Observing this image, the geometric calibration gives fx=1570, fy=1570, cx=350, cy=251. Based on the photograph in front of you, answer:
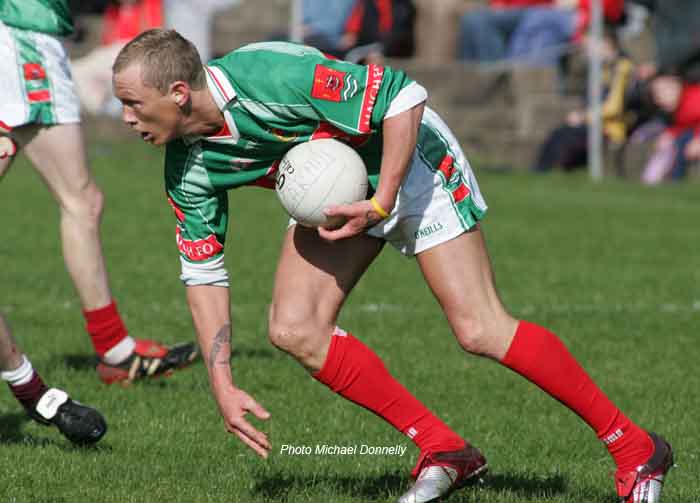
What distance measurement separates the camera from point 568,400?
5.37 m

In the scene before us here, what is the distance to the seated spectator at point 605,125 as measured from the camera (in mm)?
19500

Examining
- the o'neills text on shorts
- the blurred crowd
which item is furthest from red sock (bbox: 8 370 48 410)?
the blurred crowd

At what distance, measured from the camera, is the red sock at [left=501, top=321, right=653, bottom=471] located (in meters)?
5.34

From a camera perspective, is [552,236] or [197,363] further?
[552,236]

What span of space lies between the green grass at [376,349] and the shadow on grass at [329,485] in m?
0.01

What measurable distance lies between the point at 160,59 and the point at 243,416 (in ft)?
3.86

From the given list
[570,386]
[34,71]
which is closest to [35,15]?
[34,71]

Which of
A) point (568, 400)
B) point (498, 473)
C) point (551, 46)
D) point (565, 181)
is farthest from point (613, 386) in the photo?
point (551, 46)

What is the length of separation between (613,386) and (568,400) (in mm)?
2420

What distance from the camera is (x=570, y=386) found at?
17.6 feet

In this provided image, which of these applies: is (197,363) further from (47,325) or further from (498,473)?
(498,473)

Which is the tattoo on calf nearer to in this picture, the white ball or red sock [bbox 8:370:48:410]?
the white ball

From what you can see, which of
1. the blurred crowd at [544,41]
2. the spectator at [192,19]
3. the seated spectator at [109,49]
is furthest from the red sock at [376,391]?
the spectator at [192,19]

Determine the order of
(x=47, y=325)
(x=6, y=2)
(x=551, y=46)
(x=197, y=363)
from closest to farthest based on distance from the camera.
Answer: (x=6, y=2)
(x=197, y=363)
(x=47, y=325)
(x=551, y=46)
